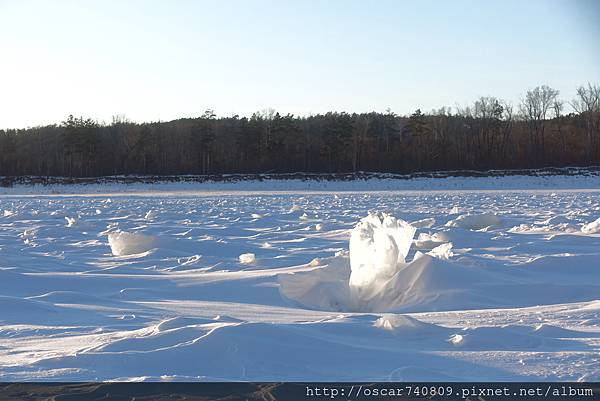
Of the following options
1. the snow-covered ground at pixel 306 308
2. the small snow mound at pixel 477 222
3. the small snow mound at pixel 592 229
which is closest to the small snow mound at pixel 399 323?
the snow-covered ground at pixel 306 308

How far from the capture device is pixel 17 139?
6375 cm

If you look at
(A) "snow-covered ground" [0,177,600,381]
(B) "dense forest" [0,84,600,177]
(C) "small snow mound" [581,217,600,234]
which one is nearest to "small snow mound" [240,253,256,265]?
(A) "snow-covered ground" [0,177,600,381]

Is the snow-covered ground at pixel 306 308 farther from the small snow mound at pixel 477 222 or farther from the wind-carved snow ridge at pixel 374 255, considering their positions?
the small snow mound at pixel 477 222

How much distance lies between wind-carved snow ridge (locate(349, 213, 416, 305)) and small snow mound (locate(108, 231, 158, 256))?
3686 mm

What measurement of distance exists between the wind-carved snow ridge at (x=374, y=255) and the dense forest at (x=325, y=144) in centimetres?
4070

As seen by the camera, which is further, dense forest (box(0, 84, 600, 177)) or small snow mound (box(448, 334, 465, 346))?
dense forest (box(0, 84, 600, 177))

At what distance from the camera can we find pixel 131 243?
7.99 metres

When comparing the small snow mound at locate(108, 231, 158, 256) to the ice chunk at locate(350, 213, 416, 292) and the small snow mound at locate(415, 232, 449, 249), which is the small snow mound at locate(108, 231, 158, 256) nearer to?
the small snow mound at locate(415, 232, 449, 249)

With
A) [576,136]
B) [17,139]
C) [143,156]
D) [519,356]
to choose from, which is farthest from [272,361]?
[17,139]

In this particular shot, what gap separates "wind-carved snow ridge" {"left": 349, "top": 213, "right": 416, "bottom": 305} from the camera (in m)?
4.91

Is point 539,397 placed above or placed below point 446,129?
below

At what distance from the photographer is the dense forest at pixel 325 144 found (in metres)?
48.7

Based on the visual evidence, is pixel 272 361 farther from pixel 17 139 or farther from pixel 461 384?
pixel 17 139

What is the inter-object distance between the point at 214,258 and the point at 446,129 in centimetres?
5566
